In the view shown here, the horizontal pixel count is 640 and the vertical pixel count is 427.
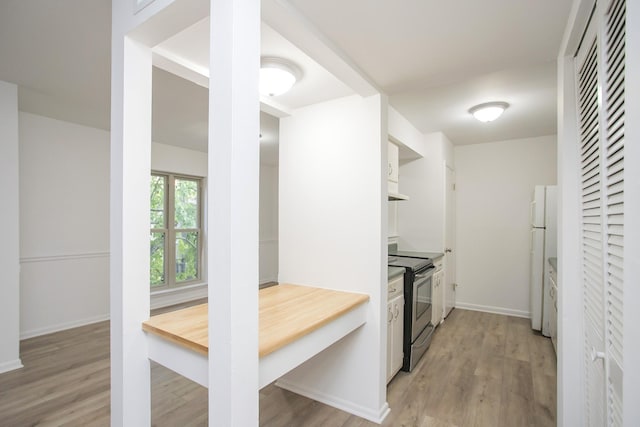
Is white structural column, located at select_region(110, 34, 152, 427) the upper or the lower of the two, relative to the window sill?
upper

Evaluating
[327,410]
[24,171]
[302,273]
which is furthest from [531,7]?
[24,171]

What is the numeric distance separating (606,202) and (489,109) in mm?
2227

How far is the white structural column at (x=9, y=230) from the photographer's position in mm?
2705

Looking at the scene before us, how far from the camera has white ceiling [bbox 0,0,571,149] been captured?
1407 mm

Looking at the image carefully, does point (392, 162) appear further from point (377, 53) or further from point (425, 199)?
point (377, 53)

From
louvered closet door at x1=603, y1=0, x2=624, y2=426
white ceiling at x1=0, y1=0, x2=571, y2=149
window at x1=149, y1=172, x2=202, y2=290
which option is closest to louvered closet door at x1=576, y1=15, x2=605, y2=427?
louvered closet door at x1=603, y1=0, x2=624, y2=426

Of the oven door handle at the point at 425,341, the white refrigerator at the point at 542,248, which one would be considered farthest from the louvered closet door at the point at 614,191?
the white refrigerator at the point at 542,248

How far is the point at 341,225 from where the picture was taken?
90.4 inches

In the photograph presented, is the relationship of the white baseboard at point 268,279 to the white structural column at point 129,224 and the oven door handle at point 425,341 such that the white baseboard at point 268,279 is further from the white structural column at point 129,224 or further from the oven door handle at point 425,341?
the white structural column at point 129,224

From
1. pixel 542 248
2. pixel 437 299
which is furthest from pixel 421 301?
pixel 542 248

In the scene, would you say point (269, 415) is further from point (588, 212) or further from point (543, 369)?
point (543, 369)

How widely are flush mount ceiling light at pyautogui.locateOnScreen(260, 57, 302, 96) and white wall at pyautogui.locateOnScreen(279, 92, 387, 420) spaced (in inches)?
18.6

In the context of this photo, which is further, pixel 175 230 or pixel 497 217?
pixel 175 230

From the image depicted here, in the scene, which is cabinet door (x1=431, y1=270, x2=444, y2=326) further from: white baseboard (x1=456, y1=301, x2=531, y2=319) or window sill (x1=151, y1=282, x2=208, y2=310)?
window sill (x1=151, y1=282, x2=208, y2=310)
